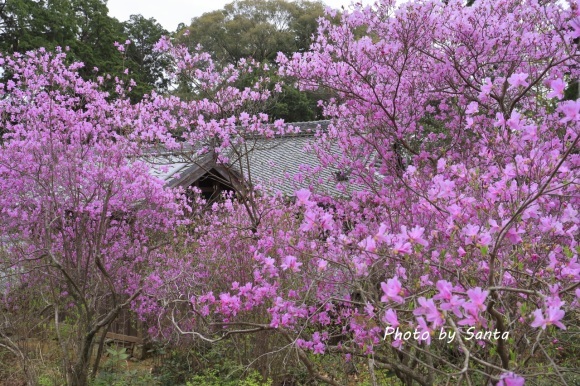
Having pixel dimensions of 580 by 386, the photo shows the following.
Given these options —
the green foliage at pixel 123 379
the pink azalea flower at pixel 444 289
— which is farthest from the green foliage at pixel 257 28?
the pink azalea flower at pixel 444 289

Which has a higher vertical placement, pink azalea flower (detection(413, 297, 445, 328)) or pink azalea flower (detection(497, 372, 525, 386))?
pink azalea flower (detection(413, 297, 445, 328))

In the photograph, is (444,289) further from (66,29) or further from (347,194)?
(66,29)

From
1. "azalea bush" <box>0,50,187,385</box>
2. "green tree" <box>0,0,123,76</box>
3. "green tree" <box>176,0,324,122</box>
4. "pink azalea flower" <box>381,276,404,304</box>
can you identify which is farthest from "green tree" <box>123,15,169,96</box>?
"pink azalea flower" <box>381,276,404,304</box>

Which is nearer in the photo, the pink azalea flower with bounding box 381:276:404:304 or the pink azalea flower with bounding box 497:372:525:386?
the pink azalea flower with bounding box 497:372:525:386

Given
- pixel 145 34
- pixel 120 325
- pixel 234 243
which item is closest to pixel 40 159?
pixel 234 243

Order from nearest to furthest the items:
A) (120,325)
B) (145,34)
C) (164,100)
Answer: (164,100) → (120,325) → (145,34)

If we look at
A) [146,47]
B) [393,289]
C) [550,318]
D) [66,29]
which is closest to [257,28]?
[146,47]

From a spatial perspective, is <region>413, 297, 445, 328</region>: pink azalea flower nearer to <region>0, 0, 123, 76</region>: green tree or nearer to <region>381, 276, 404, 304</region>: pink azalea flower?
<region>381, 276, 404, 304</region>: pink azalea flower

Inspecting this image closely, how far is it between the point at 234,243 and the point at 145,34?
22.5 m

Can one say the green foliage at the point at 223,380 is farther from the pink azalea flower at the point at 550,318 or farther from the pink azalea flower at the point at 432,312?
the pink azalea flower at the point at 550,318

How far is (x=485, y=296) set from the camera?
1.54 meters

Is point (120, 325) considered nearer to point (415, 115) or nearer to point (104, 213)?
point (104, 213)

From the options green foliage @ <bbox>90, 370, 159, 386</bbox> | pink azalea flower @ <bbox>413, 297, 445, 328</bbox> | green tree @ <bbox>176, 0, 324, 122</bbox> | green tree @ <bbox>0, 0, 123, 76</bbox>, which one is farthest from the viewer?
green tree @ <bbox>176, 0, 324, 122</bbox>

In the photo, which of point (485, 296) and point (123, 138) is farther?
point (123, 138)
